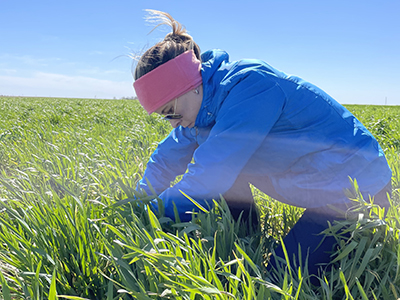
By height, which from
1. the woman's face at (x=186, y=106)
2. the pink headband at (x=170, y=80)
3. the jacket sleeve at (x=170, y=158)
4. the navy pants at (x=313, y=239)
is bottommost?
the navy pants at (x=313, y=239)

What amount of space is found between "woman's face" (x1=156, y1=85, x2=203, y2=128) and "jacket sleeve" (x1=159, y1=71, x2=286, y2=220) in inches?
9.9

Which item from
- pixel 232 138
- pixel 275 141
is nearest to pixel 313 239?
pixel 275 141

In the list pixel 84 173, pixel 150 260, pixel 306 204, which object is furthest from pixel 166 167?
pixel 150 260

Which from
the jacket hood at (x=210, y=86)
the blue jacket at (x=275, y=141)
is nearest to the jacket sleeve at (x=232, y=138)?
the blue jacket at (x=275, y=141)

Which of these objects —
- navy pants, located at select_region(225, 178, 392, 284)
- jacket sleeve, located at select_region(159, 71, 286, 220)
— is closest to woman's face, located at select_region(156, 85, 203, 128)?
jacket sleeve, located at select_region(159, 71, 286, 220)

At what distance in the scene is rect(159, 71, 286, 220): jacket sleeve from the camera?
1442 millimetres

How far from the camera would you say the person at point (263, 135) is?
4.80 ft

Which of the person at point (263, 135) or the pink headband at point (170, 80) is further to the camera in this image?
the pink headband at point (170, 80)

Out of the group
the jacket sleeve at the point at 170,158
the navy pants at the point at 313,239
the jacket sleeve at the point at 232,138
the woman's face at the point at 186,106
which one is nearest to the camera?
the jacket sleeve at the point at 232,138

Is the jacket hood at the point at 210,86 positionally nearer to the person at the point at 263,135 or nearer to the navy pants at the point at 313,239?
the person at the point at 263,135

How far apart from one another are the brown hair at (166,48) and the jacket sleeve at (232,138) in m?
0.42

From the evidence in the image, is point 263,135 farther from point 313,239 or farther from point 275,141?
point 313,239

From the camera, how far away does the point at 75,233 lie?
1.40 m

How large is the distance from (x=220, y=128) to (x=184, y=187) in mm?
312
